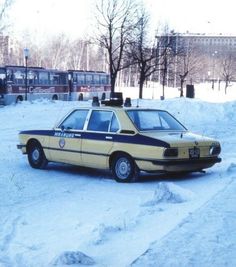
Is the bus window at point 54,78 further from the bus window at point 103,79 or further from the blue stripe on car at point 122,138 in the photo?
the blue stripe on car at point 122,138

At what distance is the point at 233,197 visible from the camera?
815cm

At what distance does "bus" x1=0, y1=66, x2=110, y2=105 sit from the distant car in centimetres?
2947

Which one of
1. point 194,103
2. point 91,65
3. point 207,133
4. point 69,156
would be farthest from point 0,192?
point 91,65

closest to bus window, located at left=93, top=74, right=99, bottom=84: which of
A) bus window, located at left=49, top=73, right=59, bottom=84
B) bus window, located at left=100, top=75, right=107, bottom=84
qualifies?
bus window, located at left=100, top=75, right=107, bottom=84

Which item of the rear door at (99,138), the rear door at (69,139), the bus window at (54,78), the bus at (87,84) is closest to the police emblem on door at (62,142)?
the rear door at (69,139)

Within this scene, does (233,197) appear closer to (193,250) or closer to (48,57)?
(193,250)

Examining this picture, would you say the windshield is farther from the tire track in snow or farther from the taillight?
the tire track in snow

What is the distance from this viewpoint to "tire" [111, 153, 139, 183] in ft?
33.8

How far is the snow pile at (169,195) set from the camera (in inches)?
329

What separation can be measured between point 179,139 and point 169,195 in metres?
1.90

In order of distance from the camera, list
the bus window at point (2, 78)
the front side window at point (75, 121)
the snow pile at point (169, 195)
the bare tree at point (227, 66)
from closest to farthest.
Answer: the snow pile at point (169, 195)
the front side window at point (75, 121)
the bus window at point (2, 78)
the bare tree at point (227, 66)

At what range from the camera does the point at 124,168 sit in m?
10.4

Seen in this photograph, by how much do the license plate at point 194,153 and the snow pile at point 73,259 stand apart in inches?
197

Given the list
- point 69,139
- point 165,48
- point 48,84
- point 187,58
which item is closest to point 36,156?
point 69,139
